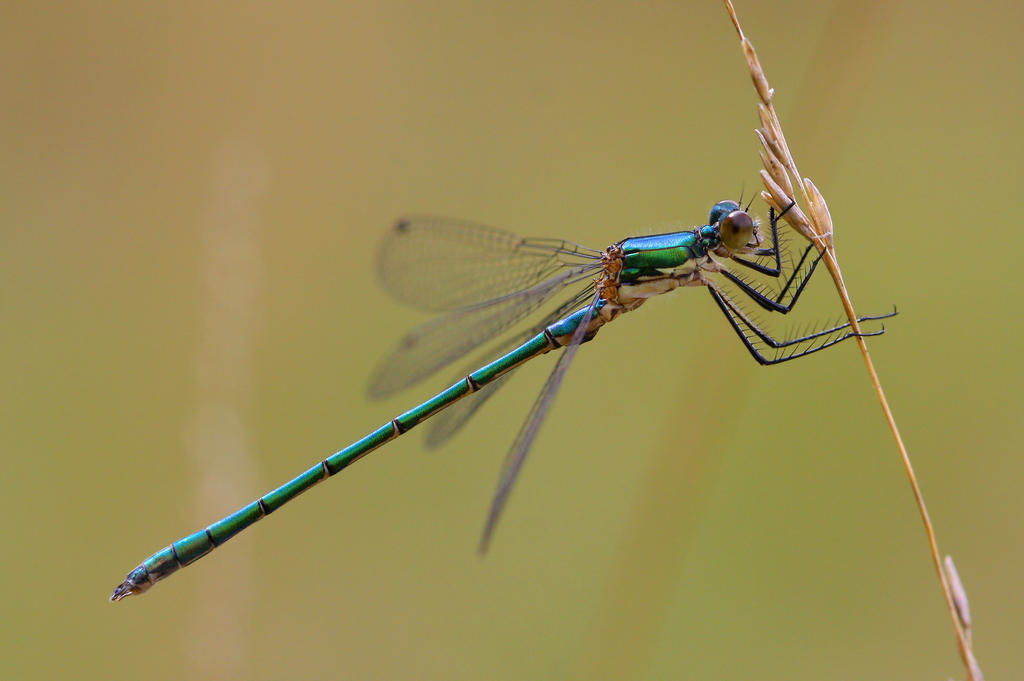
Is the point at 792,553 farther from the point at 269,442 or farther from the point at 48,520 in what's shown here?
the point at 48,520

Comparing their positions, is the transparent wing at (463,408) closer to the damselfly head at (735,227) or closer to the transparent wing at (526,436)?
the transparent wing at (526,436)

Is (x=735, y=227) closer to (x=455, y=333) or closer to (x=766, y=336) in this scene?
(x=766, y=336)

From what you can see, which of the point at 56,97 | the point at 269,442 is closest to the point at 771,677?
the point at 269,442

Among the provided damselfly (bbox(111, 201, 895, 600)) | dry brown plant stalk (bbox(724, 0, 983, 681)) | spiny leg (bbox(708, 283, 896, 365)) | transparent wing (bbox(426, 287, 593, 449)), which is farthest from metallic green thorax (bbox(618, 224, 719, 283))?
dry brown plant stalk (bbox(724, 0, 983, 681))

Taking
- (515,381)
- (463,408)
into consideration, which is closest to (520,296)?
(463,408)

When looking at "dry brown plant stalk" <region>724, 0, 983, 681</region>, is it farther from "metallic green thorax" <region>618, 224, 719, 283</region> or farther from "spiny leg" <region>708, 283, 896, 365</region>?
"metallic green thorax" <region>618, 224, 719, 283</region>

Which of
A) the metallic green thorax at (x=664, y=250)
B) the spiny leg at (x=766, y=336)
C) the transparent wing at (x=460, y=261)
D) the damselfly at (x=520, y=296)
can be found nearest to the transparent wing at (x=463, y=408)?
the damselfly at (x=520, y=296)
